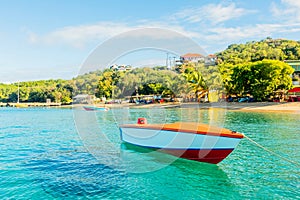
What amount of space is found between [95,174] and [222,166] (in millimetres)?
4766

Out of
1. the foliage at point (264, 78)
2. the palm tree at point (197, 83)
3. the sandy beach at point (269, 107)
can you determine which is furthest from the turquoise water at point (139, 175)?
the foliage at point (264, 78)

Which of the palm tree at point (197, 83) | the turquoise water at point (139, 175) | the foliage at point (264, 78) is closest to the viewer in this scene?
the turquoise water at point (139, 175)

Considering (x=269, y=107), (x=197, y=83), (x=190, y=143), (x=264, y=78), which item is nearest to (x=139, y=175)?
(x=190, y=143)

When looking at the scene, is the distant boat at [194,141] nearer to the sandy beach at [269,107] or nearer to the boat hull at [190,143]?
the boat hull at [190,143]

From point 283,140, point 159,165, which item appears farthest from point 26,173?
point 283,140

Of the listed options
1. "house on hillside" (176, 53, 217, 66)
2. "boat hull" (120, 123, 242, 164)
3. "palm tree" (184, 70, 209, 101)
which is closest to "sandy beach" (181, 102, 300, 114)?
"palm tree" (184, 70, 209, 101)

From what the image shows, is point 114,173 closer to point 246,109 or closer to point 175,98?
point 246,109

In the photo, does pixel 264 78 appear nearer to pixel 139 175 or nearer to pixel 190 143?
pixel 190 143

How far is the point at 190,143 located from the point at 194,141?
260 millimetres

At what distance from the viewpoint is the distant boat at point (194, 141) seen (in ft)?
31.0

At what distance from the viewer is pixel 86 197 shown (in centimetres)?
734

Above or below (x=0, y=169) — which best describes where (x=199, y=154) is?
above

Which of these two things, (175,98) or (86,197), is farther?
(175,98)

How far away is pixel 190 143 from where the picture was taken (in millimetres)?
10242
